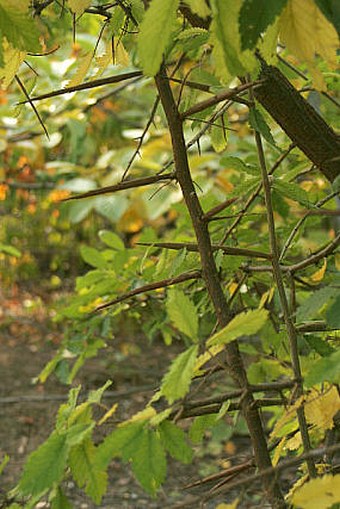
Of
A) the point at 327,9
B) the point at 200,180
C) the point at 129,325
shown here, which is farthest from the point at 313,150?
the point at 129,325

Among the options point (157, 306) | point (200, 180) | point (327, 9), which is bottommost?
point (327, 9)

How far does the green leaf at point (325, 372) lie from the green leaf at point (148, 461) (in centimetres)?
14

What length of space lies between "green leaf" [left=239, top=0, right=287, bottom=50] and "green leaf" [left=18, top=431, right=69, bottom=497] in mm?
355

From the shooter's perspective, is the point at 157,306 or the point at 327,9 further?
the point at 157,306

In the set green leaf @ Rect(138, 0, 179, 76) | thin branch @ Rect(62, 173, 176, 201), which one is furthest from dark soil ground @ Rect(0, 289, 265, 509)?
green leaf @ Rect(138, 0, 179, 76)

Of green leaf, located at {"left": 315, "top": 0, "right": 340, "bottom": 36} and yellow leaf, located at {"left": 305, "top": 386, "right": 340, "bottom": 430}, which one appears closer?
green leaf, located at {"left": 315, "top": 0, "right": 340, "bottom": 36}

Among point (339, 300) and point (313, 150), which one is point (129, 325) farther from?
point (339, 300)

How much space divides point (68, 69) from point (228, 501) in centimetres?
126

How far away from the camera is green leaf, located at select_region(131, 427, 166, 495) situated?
661mm

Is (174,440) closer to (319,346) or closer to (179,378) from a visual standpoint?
(179,378)

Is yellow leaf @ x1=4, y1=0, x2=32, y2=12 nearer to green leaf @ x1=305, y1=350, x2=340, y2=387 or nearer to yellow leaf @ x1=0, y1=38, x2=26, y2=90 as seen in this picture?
yellow leaf @ x1=0, y1=38, x2=26, y2=90

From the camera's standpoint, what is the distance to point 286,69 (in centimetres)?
119

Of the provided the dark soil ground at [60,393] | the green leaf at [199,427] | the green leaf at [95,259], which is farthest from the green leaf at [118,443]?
the dark soil ground at [60,393]

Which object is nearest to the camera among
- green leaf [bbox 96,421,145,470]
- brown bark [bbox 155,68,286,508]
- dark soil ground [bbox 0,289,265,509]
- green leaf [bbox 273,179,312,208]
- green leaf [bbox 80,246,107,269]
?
green leaf [bbox 96,421,145,470]
